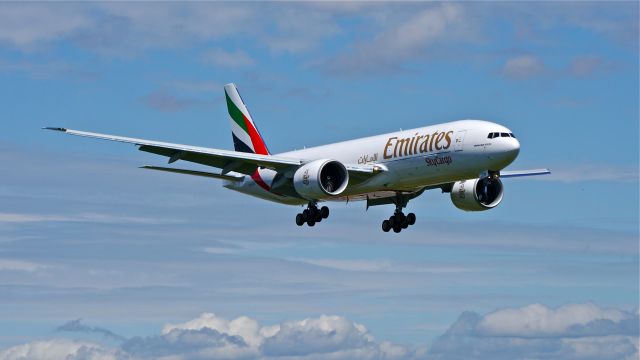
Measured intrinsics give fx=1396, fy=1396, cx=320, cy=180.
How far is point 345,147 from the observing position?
2901 inches

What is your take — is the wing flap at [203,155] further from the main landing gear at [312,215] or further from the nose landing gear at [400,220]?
the nose landing gear at [400,220]

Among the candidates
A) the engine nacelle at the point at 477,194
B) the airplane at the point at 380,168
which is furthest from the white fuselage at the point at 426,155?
the engine nacelle at the point at 477,194

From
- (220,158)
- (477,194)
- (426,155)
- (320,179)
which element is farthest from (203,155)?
(477,194)

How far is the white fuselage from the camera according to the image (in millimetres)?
66000

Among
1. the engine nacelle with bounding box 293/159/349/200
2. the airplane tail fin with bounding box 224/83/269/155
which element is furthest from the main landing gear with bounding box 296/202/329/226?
the airplane tail fin with bounding box 224/83/269/155

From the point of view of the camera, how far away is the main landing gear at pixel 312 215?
72688 millimetres

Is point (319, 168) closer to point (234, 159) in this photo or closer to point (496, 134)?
point (234, 159)

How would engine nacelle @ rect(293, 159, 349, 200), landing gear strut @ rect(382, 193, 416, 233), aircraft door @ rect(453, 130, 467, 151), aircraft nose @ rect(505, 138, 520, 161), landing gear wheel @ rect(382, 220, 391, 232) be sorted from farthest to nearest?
landing gear wheel @ rect(382, 220, 391, 232) < landing gear strut @ rect(382, 193, 416, 233) < engine nacelle @ rect(293, 159, 349, 200) < aircraft door @ rect(453, 130, 467, 151) < aircraft nose @ rect(505, 138, 520, 161)

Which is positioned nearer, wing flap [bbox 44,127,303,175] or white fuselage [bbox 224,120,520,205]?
white fuselage [bbox 224,120,520,205]

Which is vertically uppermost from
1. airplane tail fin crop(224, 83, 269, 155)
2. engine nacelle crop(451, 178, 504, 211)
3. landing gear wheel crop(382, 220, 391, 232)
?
airplane tail fin crop(224, 83, 269, 155)

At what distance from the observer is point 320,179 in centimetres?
6925

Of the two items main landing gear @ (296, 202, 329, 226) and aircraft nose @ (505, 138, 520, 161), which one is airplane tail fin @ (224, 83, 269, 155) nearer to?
main landing gear @ (296, 202, 329, 226)

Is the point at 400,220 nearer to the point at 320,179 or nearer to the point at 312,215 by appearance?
the point at 312,215

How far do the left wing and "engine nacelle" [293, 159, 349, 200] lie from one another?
2.00 ft
